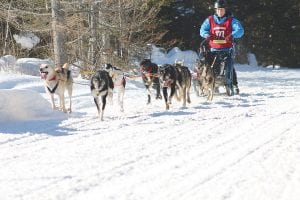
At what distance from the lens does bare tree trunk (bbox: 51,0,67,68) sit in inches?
535

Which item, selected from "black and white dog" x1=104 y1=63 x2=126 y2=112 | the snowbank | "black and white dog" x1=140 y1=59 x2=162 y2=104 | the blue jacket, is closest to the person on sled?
the blue jacket

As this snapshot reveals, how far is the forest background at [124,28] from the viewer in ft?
47.3

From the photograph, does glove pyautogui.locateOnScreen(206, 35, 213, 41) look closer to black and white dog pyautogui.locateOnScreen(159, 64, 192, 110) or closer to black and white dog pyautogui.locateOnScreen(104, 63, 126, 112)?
black and white dog pyautogui.locateOnScreen(159, 64, 192, 110)

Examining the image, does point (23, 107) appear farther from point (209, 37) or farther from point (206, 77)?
point (209, 37)

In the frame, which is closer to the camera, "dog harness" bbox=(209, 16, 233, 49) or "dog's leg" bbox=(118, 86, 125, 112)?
"dog's leg" bbox=(118, 86, 125, 112)

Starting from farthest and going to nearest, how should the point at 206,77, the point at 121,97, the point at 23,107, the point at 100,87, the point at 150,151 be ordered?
the point at 206,77 → the point at 121,97 → the point at 100,87 → the point at 23,107 → the point at 150,151

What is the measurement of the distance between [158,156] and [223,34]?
6469 mm

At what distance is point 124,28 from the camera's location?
15.4m

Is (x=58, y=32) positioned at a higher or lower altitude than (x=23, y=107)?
Result: higher

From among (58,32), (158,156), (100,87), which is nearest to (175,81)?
(100,87)

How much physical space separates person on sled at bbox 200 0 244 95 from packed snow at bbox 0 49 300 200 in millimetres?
1844

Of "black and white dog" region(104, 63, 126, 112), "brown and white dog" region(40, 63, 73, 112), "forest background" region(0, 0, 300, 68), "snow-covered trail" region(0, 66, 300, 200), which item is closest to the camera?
"snow-covered trail" region(0, 66, 300, 200)

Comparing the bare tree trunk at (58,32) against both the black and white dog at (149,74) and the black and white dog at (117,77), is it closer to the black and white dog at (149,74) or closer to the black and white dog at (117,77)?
the black and white dog at (149,74)

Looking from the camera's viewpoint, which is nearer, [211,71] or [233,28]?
[211,71]
